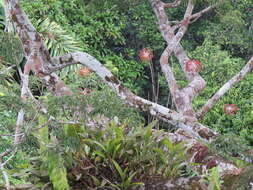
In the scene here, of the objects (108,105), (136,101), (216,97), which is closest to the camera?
(108,105)

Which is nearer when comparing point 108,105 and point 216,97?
point 108,105

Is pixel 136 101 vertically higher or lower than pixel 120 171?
higher

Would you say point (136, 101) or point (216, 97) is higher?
point (136, 101)

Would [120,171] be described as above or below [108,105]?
below

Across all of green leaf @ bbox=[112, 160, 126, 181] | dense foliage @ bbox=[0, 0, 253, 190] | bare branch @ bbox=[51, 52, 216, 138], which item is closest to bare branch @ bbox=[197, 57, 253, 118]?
dense foliage @ bbox=[0, 0, 253, 190]

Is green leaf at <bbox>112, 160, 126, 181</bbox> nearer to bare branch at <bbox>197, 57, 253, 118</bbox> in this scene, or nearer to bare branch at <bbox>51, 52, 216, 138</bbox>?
bare branch at <bbox>51, 52, 216, 138</bbox>

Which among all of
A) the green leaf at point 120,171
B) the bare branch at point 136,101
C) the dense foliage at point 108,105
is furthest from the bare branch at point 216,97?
the green leaf at point 120,171

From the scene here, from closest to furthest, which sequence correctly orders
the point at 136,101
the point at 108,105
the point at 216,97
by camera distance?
the point at 108,105 < the point at 136,101 < the point at 216,97

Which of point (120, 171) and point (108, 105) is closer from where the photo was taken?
point (108, 105)

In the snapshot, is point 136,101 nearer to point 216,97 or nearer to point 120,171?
point 120,171

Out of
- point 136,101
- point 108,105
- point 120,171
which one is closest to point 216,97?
point 136,101

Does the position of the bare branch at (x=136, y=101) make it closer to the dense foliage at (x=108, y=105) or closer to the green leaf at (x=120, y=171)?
the dense foliage at (x=108, y=105)

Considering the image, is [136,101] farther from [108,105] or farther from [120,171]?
[120,171]

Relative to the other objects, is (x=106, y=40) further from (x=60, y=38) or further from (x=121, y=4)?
(x=121, y=4)
